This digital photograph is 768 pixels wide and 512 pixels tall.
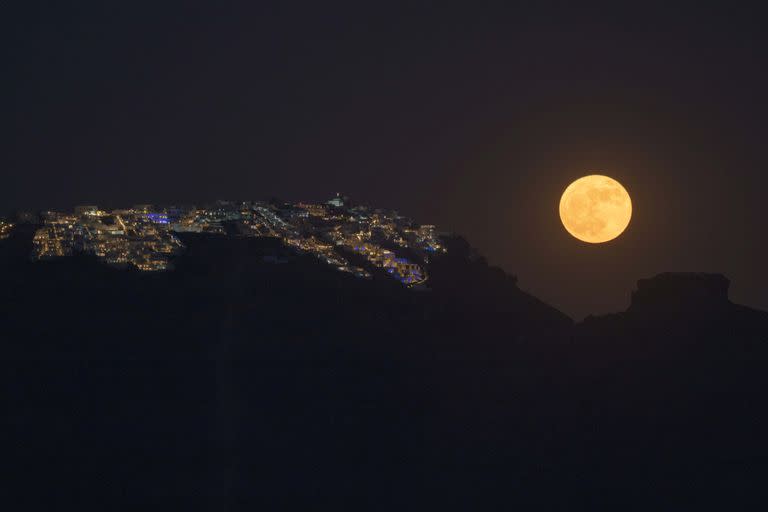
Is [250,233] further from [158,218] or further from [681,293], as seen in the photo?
[681,293]

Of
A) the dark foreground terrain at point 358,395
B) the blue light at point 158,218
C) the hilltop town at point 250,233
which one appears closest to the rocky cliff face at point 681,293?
the dark foreground terrain at point 358,395

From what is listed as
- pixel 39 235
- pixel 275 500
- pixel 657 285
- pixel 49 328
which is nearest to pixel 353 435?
pixel 275 500

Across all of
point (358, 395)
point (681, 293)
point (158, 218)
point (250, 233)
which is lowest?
point (358, 395)

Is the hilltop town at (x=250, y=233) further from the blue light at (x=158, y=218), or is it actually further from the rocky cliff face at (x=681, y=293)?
the rocky cliff face at (x=681, y=293)

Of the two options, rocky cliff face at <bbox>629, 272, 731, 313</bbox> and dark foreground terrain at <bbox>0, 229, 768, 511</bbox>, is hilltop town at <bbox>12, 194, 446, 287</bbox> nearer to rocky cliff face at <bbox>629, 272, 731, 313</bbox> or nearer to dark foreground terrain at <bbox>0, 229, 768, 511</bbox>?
dark foreground terrain at <bbox>0, 229, 768, 511</bbox>

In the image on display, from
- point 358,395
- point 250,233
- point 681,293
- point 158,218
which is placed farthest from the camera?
point 158,218

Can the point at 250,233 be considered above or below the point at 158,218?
below

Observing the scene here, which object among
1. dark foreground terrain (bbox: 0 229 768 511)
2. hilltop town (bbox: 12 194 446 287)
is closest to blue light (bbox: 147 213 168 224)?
hilltop town (bbox: 12 194 446 287)

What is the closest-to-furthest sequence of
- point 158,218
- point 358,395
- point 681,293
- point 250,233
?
point 358,395 → point 681,293 → point 250,233 → point 158,218

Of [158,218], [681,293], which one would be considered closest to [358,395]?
[681,293]

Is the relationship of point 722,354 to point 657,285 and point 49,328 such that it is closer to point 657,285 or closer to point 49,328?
point 657,285
